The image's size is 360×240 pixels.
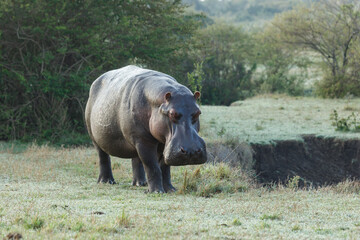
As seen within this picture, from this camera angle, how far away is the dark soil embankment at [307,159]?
11727 millimetres

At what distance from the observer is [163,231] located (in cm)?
454

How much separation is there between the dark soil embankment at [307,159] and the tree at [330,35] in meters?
12.5

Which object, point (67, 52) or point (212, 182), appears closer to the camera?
point (212, 182)

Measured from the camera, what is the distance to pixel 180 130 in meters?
6.17

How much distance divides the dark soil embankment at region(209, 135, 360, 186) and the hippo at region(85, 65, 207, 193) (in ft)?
13.7

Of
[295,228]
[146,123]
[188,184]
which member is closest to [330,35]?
[188,184]

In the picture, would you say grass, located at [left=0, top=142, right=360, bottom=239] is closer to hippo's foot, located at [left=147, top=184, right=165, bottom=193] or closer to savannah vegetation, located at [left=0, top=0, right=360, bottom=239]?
savannah vegetation, located at [left=0, top=0, right=360, bottom=239]

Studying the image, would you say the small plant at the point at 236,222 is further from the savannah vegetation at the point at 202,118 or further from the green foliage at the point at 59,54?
the green foliage at the point at 59,54

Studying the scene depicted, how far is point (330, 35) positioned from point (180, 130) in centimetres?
2299

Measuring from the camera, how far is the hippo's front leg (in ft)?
22.6

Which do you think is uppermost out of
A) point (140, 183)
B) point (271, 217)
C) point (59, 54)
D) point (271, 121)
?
point (59, 54)

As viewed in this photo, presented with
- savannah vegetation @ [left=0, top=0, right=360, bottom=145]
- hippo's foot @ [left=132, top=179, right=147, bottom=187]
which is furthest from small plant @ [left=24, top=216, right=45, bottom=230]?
savannah vegetation @ [left=0, top=0, right=360, bottom=145]

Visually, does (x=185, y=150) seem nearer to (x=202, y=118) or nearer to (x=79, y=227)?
(x=79, y=227)

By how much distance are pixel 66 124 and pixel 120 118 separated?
7522mm
